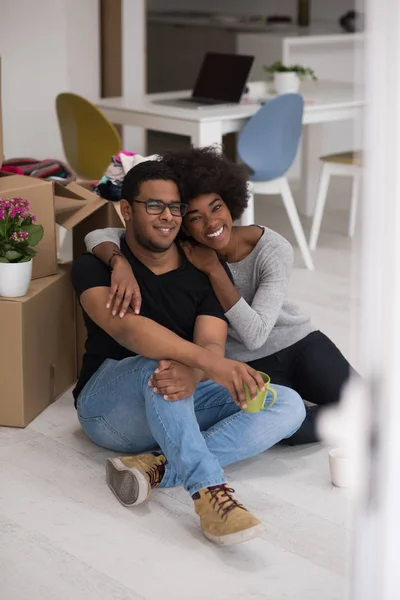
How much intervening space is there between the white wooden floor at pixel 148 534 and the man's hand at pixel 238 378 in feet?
0.70

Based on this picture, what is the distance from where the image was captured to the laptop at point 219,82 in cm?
404

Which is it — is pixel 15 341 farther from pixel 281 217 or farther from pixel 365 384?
pixel 281 217

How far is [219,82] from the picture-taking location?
4141mm

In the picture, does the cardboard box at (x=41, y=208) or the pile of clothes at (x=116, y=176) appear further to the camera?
the pile of clothes at (x=116, y=176)

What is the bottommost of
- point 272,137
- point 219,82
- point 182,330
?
point 182,330

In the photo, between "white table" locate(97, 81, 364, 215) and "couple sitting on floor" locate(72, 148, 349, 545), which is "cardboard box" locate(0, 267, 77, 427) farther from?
"white table" locate(97, 81, 364, 215)

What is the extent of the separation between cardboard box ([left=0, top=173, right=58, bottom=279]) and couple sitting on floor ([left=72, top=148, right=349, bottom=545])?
347mm

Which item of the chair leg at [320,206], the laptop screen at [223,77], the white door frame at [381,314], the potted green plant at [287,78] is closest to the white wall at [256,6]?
the potted green plant at [287,78]

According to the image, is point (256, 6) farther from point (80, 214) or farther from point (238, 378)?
point (238, 378)

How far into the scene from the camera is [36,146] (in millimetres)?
4672

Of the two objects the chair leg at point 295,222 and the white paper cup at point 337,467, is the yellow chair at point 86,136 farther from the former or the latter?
the white paper cup at point 337,467

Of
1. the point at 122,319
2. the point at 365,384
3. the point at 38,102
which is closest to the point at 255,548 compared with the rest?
the point at 122,319

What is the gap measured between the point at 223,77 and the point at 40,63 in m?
1.06

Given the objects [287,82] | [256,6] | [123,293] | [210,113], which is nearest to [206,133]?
[210,113]
